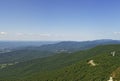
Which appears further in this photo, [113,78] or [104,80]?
[104,80]
